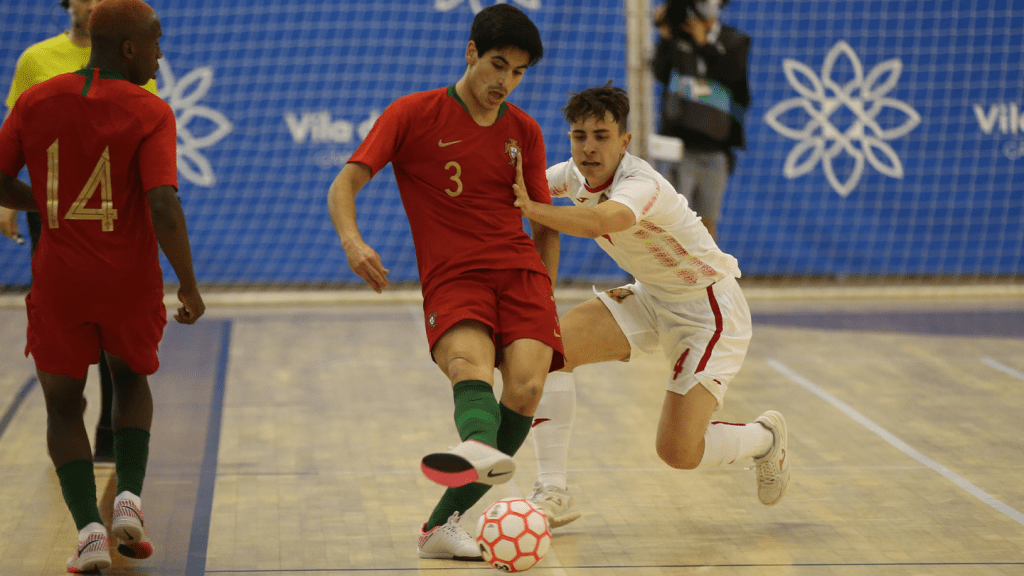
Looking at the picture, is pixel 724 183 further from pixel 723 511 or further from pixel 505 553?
pixel 505 553

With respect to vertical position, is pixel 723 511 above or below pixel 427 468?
below

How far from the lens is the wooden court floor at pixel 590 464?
3.39 metres

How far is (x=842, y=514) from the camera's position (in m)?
3.79

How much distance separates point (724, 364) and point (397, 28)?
5197 millimetres

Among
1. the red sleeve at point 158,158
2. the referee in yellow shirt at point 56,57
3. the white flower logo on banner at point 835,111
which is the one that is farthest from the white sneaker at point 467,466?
the white flower logo on banner at point 835,111

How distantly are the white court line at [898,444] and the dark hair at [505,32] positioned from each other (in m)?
2.30

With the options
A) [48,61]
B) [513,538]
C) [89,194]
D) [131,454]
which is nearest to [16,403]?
[48,61]

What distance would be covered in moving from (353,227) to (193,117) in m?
5.48

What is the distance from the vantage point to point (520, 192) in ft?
10.3

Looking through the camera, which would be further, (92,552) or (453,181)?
(453,181)

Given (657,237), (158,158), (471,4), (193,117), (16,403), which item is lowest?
(16,403)

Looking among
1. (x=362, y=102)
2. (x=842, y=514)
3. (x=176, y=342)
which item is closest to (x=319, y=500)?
(x=842, y=514)

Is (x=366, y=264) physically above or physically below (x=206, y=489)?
above

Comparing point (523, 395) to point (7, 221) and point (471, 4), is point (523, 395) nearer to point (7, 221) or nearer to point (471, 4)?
point (7, 221)
